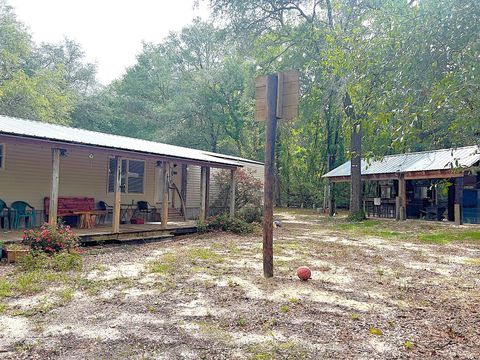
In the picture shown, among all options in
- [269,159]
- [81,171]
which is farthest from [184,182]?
[269,159]

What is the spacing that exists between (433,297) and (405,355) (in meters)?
2.22

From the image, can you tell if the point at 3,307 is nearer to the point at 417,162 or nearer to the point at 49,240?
the point at 49,240

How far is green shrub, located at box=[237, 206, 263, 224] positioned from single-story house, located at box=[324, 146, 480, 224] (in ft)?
18.9

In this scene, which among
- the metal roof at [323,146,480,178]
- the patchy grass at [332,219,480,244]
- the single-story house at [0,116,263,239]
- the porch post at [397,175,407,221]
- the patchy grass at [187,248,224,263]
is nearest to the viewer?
the patchy grass at [187,248,224,263]

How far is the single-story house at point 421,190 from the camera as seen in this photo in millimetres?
15242

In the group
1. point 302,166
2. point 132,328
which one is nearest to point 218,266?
point 132,328

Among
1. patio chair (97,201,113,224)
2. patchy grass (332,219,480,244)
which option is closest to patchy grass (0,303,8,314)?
patio chair (97,201,113,224)

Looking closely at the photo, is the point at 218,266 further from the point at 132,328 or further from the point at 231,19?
the point at 231,19

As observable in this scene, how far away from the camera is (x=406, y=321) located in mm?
3996

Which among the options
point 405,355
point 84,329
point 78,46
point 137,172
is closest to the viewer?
point 405,355

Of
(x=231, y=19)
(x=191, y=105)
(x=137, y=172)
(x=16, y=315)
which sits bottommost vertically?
(x=16, y=315)

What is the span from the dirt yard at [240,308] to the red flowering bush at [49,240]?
0.54 meters

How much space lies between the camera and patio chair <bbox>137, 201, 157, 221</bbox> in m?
13.0

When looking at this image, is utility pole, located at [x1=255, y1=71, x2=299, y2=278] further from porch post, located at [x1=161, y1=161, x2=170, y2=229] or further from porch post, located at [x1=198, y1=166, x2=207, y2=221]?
porch post, located at [x1=198, y1=166, x2=207, y2=221]
